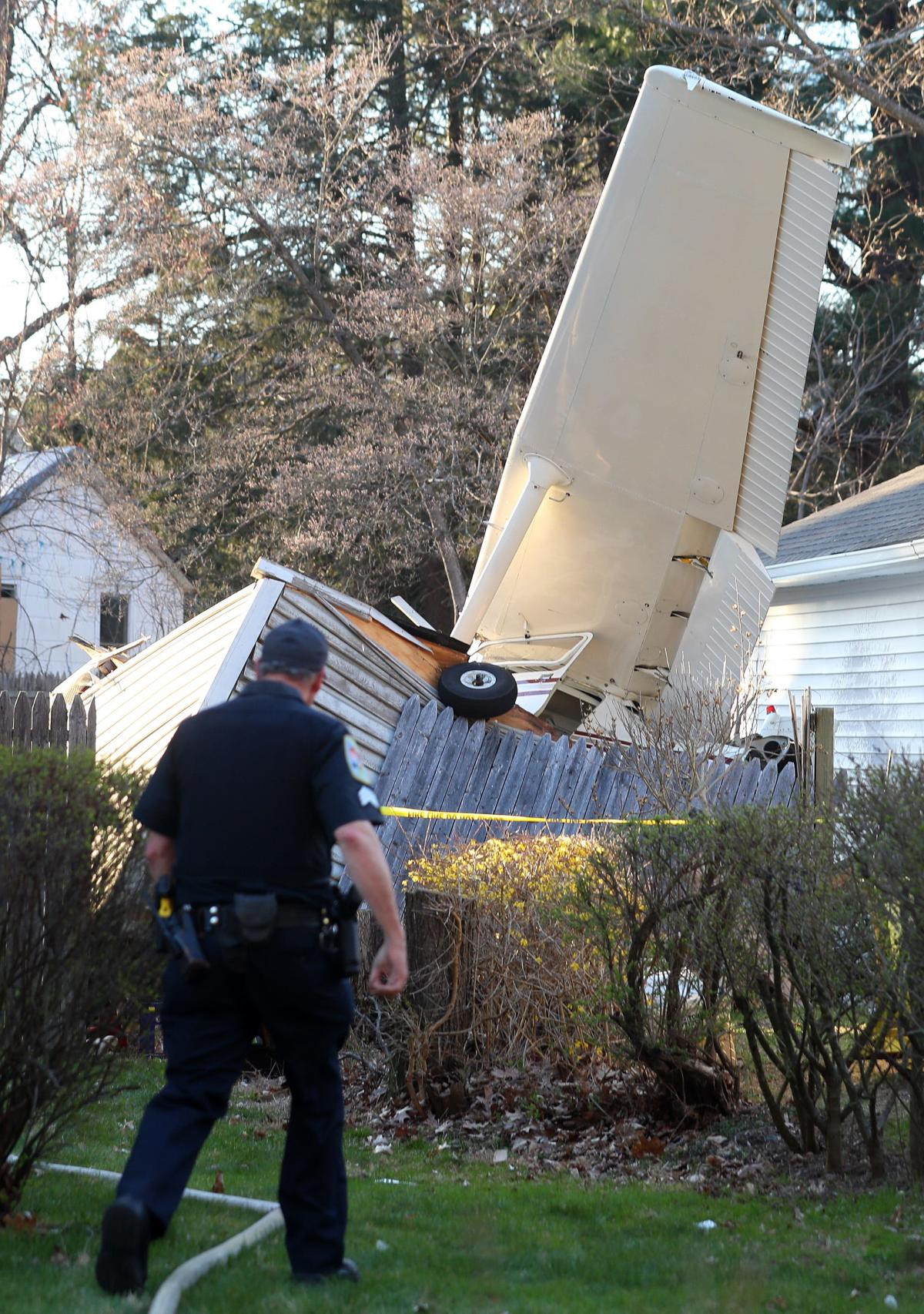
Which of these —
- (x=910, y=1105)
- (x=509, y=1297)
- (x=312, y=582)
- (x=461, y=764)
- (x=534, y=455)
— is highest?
(x=534, y=455)

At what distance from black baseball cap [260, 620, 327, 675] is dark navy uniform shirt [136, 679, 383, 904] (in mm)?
170

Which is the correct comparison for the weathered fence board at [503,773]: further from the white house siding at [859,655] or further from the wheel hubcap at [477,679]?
the white house siding at [859,655]

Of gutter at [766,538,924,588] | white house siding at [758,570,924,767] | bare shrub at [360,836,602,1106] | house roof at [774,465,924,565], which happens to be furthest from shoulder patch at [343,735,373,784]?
house roof at [774,465,924,565]

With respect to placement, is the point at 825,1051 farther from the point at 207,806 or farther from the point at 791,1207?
the point at 207,806

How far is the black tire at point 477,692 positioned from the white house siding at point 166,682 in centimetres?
150

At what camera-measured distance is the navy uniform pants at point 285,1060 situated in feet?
11.7

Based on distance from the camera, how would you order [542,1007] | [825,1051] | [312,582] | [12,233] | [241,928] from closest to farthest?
1. [241,928]
2. [825,1051]
3. [542,1007]
4. [312,582]
5. [12,233]

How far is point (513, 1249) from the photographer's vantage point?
13.9 ft

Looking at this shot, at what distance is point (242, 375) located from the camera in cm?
2356

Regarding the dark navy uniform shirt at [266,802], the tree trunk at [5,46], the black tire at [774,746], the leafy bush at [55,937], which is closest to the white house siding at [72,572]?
the tree trunk at [5,46]

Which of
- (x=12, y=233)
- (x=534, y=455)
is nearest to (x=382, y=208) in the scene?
(x=12, y=233)

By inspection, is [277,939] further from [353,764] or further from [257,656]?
[257,656]

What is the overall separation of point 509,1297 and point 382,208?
21018 mm

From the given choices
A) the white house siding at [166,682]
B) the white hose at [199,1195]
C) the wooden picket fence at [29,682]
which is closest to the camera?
the white hose at [199,1195]
